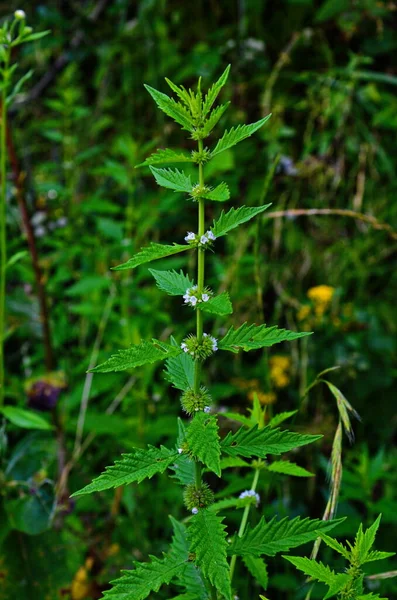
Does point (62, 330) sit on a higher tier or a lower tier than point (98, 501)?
higher

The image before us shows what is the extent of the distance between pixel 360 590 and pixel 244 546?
0.15m

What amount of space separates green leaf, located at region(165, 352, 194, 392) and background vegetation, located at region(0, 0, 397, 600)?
0.61 m

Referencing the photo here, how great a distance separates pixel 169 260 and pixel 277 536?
147 cm

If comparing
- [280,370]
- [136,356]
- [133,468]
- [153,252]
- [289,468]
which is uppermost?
[153,252]

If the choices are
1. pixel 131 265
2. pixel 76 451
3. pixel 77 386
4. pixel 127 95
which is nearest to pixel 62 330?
pixel 77 386

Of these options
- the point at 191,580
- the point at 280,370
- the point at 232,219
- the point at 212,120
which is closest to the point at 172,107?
the point at 212,120

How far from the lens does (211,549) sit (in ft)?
2.52

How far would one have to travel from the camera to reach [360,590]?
0.81 meters

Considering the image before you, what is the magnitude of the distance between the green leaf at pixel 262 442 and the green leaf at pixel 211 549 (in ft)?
0.27

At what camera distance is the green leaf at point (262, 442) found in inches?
32.0

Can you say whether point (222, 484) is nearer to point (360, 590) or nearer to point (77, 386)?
point (77, 386)

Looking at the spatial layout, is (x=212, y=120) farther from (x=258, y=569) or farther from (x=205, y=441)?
(x=258, y=569)

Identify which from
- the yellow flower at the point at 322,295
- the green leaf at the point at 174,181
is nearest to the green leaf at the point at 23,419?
the green leaf at the point at 174,181

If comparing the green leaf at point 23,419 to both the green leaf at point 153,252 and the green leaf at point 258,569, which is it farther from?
the green leaf at point 153,252
